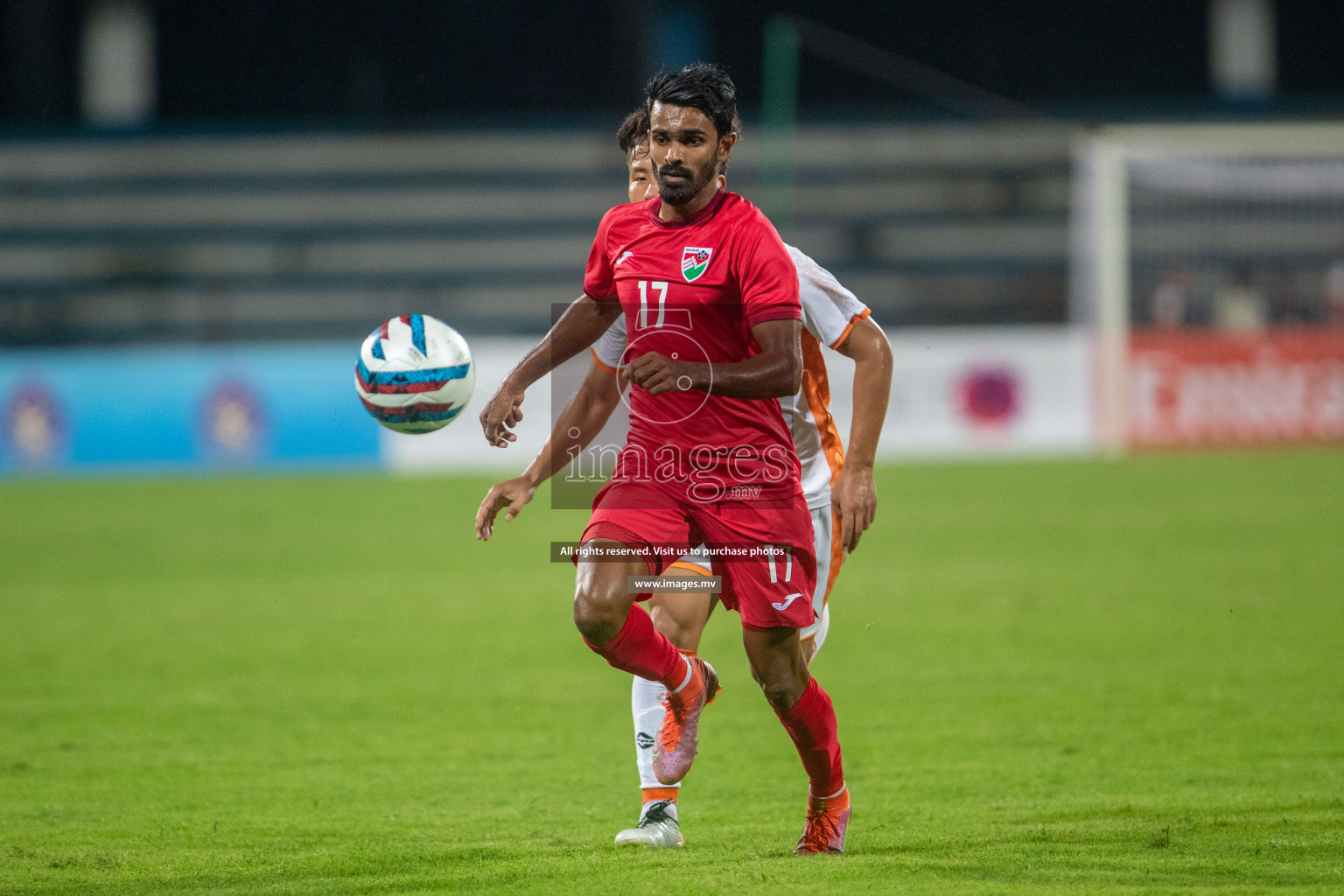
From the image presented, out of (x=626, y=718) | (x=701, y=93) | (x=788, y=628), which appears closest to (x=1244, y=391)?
(x=626, y=718)

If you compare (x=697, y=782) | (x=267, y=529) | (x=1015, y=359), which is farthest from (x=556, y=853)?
(x=1015, y=359)

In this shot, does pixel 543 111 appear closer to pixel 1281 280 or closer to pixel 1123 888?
Result: pixel 1281 280

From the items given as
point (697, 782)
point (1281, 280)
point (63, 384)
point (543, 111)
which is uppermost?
point (543, 111)

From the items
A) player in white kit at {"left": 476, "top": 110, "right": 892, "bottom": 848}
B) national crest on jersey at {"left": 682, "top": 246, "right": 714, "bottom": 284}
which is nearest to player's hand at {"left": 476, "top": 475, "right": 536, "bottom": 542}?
player in white kit at {"left": 476, "top": 110, "right": 892, "bottom": 848}

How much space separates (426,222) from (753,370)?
2181cm

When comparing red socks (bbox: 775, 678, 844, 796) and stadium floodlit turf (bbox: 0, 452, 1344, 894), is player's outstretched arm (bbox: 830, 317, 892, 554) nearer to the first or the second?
red socks (bbox: 775, 678, 844, 796)

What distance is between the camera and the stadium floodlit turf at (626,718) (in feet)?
13.2

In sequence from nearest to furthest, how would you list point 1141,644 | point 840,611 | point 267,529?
point 1141,644, point 840,611, point 267,529

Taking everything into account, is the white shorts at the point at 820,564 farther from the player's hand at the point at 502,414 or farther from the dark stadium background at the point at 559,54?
the dark stadium background at the point at 559,54

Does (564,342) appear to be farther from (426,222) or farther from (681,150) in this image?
(426,222)

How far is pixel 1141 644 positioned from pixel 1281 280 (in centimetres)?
1294

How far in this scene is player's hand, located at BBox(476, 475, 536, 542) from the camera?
4281 mm

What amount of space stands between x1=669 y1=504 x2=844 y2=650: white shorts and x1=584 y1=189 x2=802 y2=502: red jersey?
0.32m

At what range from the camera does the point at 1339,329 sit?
18.2 m
